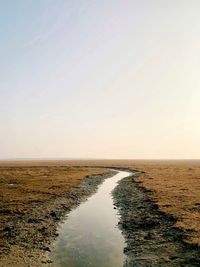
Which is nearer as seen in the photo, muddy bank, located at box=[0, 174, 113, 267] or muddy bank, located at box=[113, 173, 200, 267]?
muddy bank, located at box=[113, 173, 200, 267]

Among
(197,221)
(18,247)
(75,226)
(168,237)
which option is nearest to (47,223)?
(75,226)

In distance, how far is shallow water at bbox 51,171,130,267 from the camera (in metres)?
19.1

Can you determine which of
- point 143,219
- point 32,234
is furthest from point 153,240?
point 32,234

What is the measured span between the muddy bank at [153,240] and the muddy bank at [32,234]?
5.61m

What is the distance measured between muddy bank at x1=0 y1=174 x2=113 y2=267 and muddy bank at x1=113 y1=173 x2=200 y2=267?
221 inches

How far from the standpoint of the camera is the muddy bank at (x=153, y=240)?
18.5m

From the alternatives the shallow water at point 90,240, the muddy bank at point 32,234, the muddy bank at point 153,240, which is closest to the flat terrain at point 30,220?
the muddy bank at point 32,234

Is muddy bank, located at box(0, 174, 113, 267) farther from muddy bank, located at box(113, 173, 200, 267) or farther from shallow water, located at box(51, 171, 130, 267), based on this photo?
muddy bank, located at box(113, 173, 200, 267)

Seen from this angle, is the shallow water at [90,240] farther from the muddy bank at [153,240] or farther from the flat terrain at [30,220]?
the flat terrain at [30,220]

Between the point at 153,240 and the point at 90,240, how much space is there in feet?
15.3

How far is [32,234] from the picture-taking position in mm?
24750

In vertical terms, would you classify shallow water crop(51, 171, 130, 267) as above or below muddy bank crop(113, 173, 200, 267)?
below

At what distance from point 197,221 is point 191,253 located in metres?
7.89

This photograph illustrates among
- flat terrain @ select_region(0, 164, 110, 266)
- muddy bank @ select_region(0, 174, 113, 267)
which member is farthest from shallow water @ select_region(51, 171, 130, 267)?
flat terrain @ select_region(0, 164, 110, 266)
